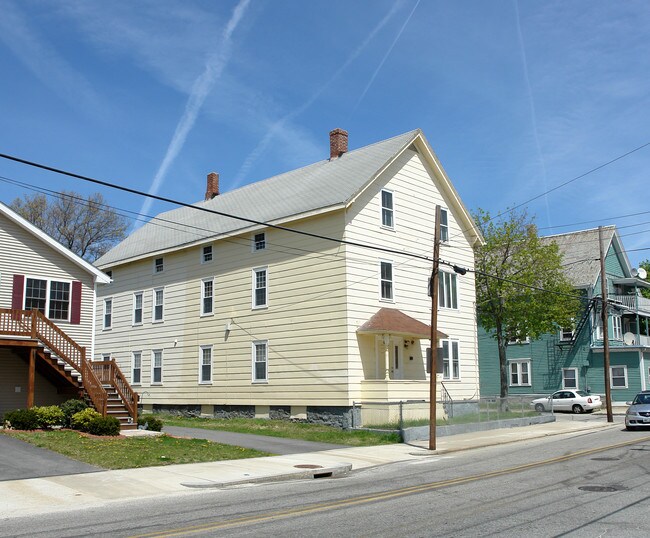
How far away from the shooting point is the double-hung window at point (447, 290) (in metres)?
31.4

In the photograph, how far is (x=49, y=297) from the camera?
1037 inches

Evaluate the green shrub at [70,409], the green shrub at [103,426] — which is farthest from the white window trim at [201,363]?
the green shrub at [103,426]

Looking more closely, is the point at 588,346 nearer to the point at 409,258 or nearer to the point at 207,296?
the point at 409,258

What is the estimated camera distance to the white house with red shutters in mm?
24016

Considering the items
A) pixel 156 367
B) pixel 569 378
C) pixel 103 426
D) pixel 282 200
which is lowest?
pixel 103 426

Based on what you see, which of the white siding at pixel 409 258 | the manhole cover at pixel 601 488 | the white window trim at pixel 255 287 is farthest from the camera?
the white window trim at pixel 255 287

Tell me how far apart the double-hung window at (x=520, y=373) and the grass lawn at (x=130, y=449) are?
3221cm

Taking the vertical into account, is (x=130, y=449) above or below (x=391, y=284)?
below

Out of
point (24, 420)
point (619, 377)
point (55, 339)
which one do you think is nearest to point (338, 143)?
point (55, 339)

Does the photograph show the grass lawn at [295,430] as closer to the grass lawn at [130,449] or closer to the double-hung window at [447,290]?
the grass lawn at [130,449]

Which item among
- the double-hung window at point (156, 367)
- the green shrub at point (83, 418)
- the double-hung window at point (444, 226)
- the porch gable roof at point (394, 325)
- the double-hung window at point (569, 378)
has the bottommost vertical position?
the green shrub at point (83, 418)

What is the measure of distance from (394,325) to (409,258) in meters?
4.38

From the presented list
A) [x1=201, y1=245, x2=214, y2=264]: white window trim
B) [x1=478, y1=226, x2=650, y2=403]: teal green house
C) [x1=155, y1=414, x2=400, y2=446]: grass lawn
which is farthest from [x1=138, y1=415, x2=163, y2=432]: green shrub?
[x1=478, y1=226, x2=650, y2=403]: teal green house

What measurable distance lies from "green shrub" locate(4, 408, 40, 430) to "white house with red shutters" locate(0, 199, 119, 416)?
1729 mm
